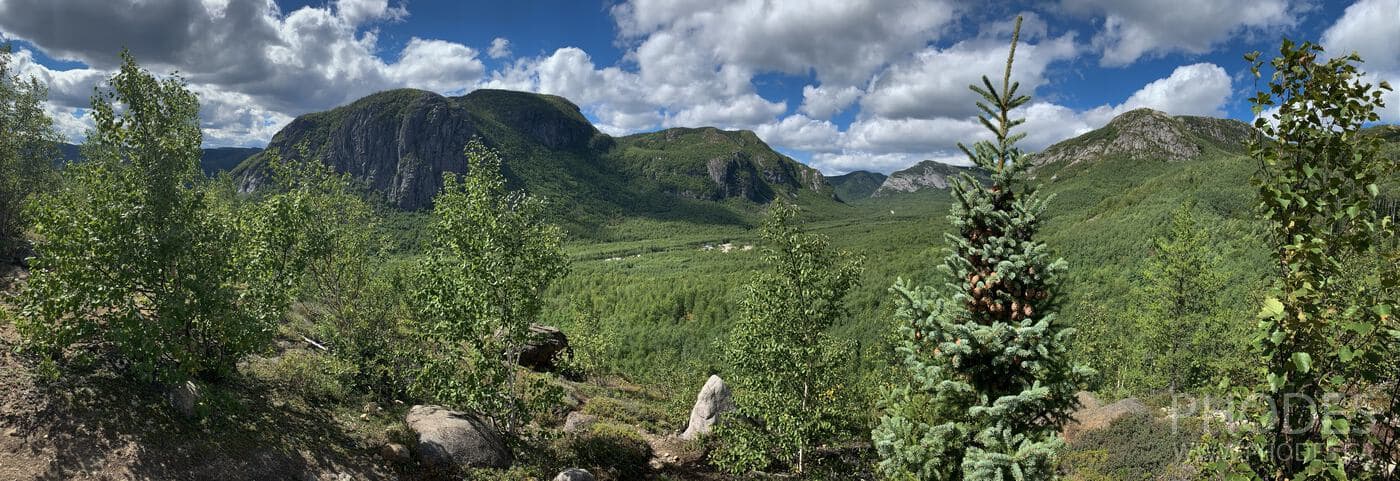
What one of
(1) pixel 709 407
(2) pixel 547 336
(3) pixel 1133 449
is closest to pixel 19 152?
(2) pixel 547 336

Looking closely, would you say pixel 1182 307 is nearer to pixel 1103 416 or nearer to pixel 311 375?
pixel 1103 416

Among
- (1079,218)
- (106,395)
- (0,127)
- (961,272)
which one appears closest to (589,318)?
(0,127)

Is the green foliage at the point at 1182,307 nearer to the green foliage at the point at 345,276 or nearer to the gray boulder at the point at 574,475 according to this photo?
the gray boulder at the point at 574,475

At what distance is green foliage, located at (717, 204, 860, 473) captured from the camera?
1670 centimetres

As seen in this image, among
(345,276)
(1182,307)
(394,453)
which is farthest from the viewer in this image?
(1182,307)

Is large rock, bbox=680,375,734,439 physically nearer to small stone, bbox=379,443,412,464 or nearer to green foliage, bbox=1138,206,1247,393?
small stone, bbox=379,443,412,464

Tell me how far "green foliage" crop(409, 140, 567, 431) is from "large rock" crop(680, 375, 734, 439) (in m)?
11.6

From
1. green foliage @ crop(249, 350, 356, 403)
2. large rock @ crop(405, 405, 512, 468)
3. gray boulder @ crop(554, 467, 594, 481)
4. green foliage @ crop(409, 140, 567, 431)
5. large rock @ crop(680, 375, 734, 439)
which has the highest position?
green foliage @ crop(409, 140, 567, 431)

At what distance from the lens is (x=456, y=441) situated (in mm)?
16547

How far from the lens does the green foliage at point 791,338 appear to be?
1670cm

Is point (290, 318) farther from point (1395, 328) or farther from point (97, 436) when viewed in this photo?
point (1395, 328)

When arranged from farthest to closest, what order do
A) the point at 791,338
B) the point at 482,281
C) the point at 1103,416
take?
the point at 1103,416 < the point at 791,338 < the point at 482,281

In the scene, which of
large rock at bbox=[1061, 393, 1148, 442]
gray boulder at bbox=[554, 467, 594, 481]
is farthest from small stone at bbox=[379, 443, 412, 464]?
large rock at bbox=[1061, 393, 1148, 442]

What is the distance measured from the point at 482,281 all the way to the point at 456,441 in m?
4.86
